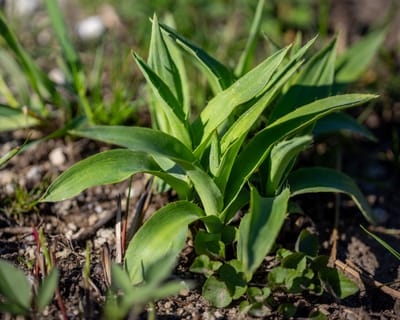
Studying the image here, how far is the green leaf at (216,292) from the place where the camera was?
1.70 metres

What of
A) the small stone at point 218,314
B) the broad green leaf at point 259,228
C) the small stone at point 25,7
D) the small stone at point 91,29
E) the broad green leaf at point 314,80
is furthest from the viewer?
the small stone at point 25,7

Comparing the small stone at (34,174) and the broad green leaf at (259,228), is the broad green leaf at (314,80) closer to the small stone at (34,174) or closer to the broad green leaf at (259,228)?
the broad green leaf at (259,228)

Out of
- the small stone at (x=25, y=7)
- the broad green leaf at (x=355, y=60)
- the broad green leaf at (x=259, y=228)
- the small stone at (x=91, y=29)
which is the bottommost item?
the broad green leaf at (x=259, y=228)

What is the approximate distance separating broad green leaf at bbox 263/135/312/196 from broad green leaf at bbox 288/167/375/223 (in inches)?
2.4

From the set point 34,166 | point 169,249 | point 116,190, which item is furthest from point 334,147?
point 34,166

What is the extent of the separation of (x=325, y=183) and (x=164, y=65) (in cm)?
65

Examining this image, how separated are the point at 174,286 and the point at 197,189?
42 cm

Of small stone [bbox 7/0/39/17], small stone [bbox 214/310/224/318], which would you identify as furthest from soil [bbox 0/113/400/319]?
small stone [bbox 7/0/39/17]

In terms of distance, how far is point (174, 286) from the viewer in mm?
1354

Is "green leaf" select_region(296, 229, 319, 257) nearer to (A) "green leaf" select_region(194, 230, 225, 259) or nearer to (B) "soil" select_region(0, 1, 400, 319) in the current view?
(B) "soil" select_region(0, 1, 400, 319)

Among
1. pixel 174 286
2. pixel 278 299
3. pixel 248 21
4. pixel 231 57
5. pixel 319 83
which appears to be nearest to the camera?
pixel 174 286

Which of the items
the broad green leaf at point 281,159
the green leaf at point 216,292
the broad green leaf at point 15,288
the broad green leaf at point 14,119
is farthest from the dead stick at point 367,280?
the broad green leaf at point 14,119

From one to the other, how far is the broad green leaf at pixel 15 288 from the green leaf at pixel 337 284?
0.86m

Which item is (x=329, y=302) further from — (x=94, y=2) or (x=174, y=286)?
(x=94, y=2)
